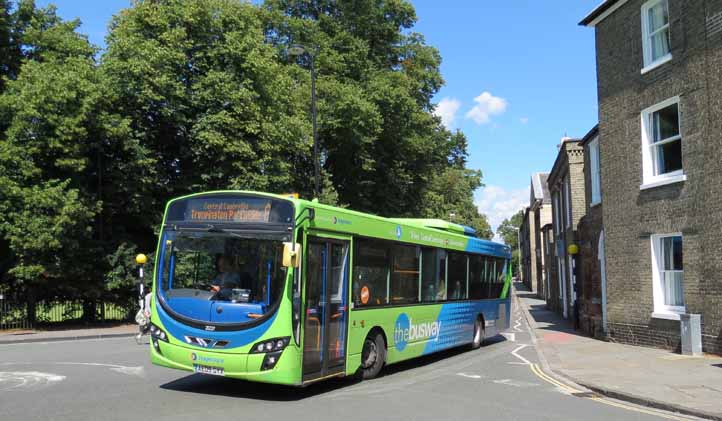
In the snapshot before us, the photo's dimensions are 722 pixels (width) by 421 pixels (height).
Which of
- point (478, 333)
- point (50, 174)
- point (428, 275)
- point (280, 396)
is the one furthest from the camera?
point (50, 174)

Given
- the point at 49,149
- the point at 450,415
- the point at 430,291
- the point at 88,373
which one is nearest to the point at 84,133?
the point at 49,149

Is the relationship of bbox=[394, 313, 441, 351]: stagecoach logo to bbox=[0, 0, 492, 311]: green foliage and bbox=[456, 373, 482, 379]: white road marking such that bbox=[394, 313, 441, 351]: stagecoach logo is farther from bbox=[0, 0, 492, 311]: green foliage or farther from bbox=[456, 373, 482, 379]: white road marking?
bbox=[0, 0, 492, 311]: green foliage

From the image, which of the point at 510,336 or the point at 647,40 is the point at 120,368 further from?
the point at 647,40

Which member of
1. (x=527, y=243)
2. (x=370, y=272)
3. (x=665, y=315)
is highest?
(x=527, y=243)

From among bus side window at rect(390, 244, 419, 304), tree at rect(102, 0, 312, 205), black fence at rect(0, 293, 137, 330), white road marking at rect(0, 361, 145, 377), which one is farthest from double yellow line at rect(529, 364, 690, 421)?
black fence at rect(0, 293, 137, 330)

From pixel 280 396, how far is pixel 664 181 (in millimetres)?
11046

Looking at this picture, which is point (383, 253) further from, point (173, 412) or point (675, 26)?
point (675, 26)

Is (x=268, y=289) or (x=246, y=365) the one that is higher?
(x=268, y=289)

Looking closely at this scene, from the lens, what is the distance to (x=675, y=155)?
15.7 m

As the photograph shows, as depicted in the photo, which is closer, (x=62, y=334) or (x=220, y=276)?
(x=220, y=276)

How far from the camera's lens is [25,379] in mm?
10453

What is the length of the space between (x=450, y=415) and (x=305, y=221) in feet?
10.7

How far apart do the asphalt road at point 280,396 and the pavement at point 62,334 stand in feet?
21.6

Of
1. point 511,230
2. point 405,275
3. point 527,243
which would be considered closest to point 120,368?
point 405,275
